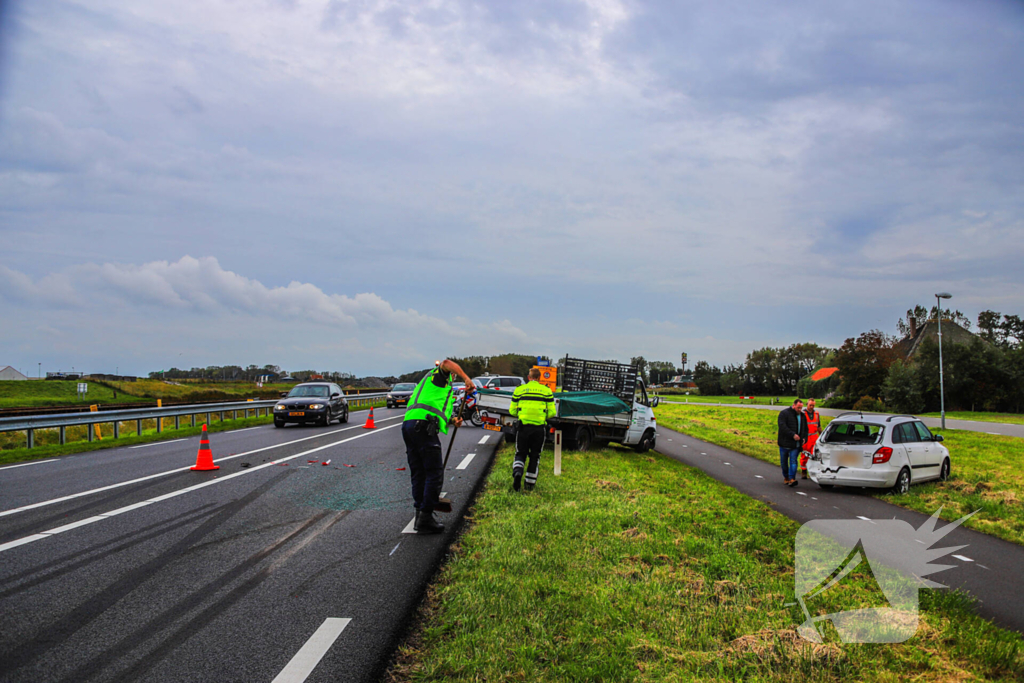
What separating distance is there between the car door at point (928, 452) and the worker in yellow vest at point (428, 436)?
35.9 feet

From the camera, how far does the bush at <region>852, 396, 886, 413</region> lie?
5177 centimetres

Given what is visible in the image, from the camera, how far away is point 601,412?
16797 mm

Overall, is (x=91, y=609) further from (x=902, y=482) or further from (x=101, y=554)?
(x=902, y=482)

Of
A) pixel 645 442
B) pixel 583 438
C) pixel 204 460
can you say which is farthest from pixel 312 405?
pixel 645 442

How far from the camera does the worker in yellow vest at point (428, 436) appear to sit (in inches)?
278

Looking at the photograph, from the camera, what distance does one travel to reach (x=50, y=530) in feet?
21.5

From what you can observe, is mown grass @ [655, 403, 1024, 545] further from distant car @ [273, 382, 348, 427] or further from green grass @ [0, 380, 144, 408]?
green grass @ [0, 380, 144, 408]

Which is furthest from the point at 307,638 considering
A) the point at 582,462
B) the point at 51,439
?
the point at 51,439

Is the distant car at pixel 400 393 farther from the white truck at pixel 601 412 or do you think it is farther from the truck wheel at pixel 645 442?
the truck wheel at pixel 645 442

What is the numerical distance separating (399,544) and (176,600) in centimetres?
229

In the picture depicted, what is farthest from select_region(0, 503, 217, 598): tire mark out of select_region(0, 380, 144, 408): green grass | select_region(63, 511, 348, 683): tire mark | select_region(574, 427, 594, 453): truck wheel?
select_region(0, 380, 144, 408): green grass

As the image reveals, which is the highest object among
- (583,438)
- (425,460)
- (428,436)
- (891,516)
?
(428,436)

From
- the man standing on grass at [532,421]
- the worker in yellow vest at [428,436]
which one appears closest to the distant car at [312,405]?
the man standing on grass at [532,421]

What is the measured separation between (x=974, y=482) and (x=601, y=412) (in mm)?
8501
